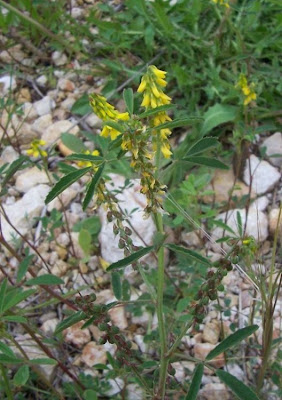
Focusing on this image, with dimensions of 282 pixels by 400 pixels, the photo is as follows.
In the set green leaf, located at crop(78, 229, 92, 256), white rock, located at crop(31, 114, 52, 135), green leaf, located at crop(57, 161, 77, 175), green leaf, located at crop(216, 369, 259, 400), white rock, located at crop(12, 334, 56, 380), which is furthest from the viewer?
white rock, located at crop(31, 114, 52, 135)

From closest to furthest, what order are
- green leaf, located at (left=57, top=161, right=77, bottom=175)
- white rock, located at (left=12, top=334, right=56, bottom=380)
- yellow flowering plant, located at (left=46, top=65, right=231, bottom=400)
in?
yellow flowering plant, located at (left=46, top=65, right=231, bottom=400) → green leaf, located at (left=57, top=161, right=77, bottom=175) → white rock, located at (left=12, top=334, right=56, bottom=380)

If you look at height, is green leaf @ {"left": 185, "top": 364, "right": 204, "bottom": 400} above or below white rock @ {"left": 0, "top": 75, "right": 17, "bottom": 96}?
below

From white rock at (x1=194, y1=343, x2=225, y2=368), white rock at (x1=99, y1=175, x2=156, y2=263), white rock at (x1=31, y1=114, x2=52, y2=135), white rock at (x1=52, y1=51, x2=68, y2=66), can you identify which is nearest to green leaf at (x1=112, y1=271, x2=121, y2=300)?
white rock at (x1=194, y1=343, x2=225, y2=368)

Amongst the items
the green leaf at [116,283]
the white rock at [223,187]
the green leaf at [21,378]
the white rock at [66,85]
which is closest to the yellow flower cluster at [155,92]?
the green leaf at [116,283]

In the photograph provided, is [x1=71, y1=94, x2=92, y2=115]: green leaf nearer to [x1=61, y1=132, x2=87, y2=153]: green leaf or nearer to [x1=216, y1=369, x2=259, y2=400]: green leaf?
[x1=61, y1=132, x2=87, y2=153]: green leaf

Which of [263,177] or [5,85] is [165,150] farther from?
[5,85]

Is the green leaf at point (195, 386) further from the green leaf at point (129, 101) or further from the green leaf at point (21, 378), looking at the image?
the green leaf at point (129, 101)

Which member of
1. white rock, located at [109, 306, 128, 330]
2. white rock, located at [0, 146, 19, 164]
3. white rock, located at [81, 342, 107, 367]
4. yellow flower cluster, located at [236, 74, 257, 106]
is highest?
white rock, located at [0, 146, 19, 164]
